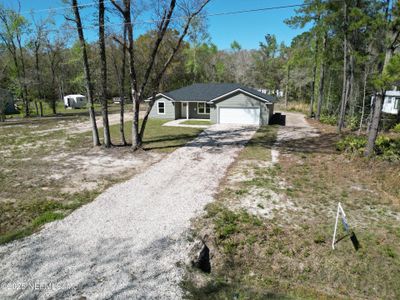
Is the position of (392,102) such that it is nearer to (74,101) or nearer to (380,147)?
(380,147)

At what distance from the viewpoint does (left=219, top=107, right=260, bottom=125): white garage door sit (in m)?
21.5

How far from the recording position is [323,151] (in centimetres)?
1311

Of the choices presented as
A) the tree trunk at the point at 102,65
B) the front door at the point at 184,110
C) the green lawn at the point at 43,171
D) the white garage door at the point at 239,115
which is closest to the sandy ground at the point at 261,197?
the green lawn at the point at 43,171

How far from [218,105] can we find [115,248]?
18.3m

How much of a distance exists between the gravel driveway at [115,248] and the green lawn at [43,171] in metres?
0.60

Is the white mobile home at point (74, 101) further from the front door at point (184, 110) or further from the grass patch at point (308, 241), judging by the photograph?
the grass patch at point (308, 241)

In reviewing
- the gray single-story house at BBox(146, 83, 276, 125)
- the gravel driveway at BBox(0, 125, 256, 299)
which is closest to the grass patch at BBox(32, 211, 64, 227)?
the gravel driveway at BBox(0, 125, 256, 299)

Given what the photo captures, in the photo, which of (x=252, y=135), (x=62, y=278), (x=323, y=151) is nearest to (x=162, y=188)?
(x=62, y=278)

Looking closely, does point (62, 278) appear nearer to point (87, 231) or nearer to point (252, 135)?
point (87, 231)

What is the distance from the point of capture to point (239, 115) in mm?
21969

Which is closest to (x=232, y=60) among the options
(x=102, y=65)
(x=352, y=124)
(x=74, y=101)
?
(x=74, y=101)

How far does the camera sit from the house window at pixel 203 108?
82.0 ft

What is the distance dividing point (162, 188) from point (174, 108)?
1734 cm

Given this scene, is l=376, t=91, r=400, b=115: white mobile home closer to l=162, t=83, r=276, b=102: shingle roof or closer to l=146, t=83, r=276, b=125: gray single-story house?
l=162, t=83, r=276, b=102: shingle roof
